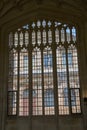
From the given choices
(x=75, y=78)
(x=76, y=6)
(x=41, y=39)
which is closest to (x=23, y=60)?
(x=41, y=39)

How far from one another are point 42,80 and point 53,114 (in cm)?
197

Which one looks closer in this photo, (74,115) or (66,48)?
(74,115)

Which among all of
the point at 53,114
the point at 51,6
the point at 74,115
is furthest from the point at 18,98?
the point at 51,6

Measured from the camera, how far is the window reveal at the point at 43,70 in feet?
53.2

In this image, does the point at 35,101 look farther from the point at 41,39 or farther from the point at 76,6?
the point at 76,6

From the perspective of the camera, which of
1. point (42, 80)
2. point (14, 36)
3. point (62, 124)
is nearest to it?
point (62, 124)

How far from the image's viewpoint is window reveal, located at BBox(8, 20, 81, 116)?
16.2 metres

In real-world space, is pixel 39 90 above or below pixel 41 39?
below

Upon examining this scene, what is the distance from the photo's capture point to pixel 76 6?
16.5m

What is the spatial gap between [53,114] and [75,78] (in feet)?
7.63

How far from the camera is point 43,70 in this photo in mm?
16906

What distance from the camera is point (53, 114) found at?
15.9m

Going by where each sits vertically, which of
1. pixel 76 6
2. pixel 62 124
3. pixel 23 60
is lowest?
pixel 62 124

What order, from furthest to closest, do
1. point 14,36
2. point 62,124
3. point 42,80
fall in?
1. point 14,36
2. point 42,80
3. point 62,124
